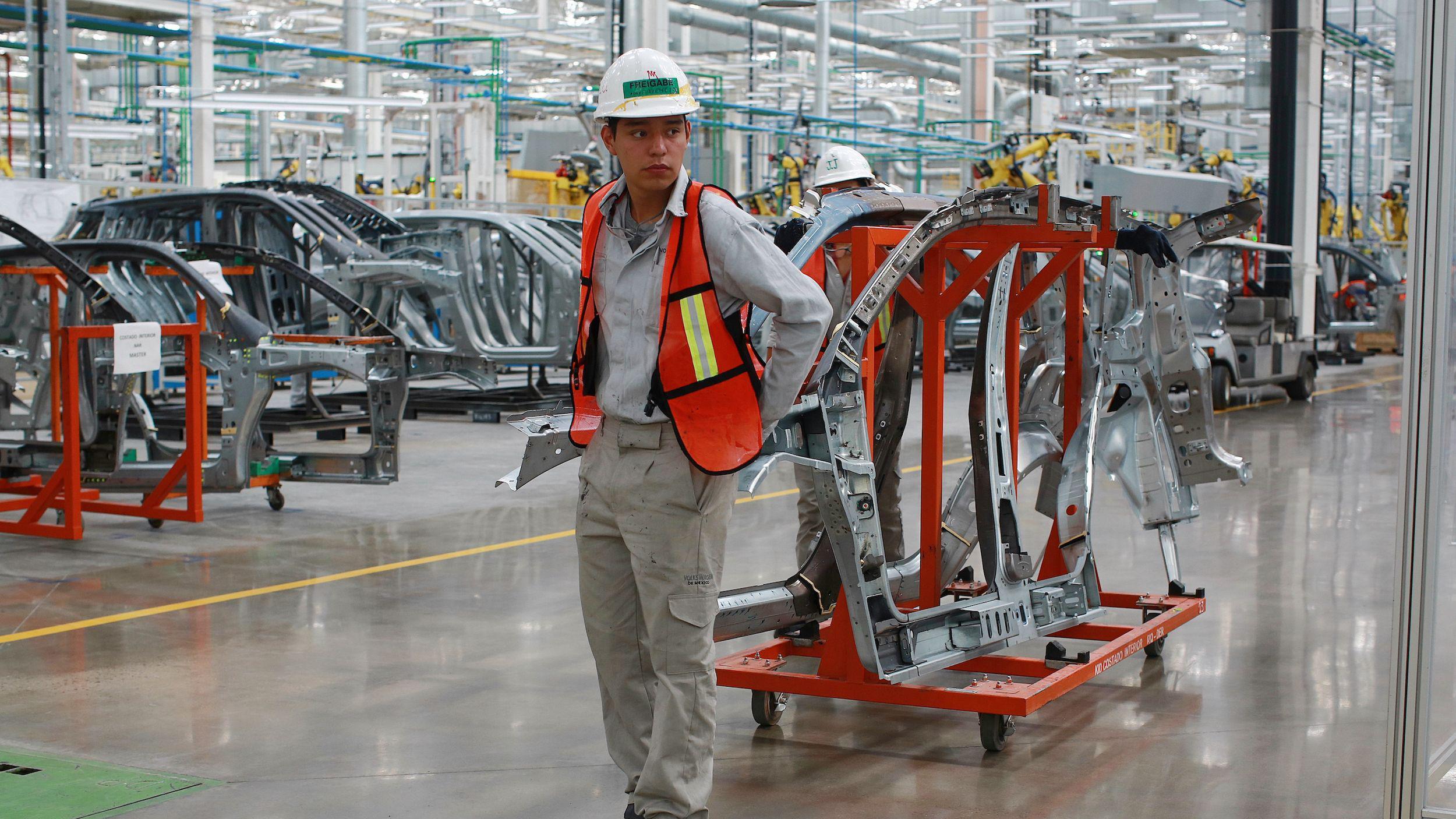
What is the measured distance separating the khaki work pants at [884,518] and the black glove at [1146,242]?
44.8 inches

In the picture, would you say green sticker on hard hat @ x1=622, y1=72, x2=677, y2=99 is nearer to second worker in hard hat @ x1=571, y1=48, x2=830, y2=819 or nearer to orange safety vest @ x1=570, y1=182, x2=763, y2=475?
second worker in hard hat @ x1=571, y1=48, x2=830, y2=819

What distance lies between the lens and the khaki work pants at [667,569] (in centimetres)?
329

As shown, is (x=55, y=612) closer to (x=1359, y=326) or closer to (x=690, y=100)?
(x=690, y=100)

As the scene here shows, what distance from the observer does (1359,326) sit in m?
20.0

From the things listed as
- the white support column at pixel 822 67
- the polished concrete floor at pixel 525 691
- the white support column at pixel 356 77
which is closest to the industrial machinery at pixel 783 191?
the white support column at pixel 822 67

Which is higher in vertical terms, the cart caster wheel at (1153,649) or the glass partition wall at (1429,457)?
the glass partition wall at (1429,457)

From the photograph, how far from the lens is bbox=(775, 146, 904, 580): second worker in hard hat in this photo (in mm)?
4906

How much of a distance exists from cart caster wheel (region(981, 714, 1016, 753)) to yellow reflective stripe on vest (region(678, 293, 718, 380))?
1665 mm

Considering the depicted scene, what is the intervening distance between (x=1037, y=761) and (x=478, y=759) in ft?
5.48

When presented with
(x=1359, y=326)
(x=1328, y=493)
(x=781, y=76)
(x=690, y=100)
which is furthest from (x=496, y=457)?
(x=781, y=76)

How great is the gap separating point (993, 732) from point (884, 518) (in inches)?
49.8

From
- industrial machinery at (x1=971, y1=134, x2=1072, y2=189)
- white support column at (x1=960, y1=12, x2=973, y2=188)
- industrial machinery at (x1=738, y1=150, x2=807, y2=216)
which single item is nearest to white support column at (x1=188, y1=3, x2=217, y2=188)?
industrial machinery at (x1=738, y1=150, x2=807, y2=216)

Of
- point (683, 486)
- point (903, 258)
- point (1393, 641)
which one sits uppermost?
point (903, 258)

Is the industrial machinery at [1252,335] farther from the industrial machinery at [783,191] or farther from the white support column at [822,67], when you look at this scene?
the white support column at [822,67]
